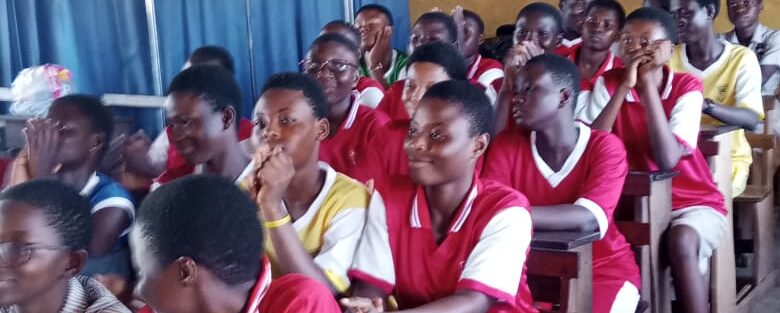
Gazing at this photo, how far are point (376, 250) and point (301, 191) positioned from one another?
0.23 m

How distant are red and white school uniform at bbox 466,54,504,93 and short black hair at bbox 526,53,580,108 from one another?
99 centimetres

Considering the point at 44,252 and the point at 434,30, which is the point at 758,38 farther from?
the point at 44,252

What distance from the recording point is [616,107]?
2693 millimetres

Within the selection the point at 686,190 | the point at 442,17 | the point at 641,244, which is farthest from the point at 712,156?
the point at 442,17

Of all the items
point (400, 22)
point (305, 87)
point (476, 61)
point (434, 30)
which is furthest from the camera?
point (400, 22)

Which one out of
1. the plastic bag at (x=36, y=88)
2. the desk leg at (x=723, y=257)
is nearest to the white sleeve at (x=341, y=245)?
the desk leg at (x=723, y=257)

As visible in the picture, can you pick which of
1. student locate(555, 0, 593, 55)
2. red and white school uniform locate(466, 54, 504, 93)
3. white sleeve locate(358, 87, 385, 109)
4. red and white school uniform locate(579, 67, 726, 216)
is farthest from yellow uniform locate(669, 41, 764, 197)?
white sleeve locate(358, 87, 385, 109)

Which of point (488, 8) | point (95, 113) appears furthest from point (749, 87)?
point (488, 8)

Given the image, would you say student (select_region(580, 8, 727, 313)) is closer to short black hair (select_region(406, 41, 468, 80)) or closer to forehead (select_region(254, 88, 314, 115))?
short black hair (select_region(406, 41, 468, 80))

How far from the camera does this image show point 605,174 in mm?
2111

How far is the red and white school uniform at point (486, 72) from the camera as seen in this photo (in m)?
3.53

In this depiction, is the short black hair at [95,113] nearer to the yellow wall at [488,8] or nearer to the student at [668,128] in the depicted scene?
the student at [668,128]

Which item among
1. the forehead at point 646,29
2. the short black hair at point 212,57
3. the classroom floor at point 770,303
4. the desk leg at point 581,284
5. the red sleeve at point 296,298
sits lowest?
the classroom floor at point 770,303

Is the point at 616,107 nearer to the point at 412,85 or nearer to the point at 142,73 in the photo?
the point at 412,85
